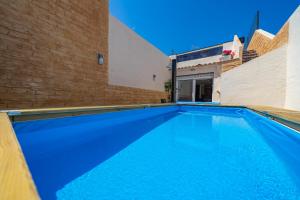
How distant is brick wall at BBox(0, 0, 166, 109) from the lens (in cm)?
273

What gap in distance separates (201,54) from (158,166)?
14015 mm

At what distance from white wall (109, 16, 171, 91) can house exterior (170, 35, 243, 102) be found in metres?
1.57

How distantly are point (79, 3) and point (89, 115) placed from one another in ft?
11.0

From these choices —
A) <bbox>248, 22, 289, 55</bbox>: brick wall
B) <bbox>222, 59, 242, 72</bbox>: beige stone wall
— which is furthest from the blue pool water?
<bbox>222, 59, 242, 72</bbox>: beige stone wall

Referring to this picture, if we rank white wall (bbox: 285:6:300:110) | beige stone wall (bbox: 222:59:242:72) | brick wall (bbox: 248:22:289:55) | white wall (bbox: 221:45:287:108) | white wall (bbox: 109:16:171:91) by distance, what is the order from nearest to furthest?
white wall (bbox: 285:6:300:110) < brick wall (bbox: 248:22:289:55) < white wall (bbox: 221:45:287:108) < white wall (bbox: 109:16:171:91) < beige stone wall (bbox: 222:59:242:72)

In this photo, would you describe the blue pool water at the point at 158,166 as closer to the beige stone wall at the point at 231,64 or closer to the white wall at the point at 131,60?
the white wall at the point at 131,60

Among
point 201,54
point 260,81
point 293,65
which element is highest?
point 201,54

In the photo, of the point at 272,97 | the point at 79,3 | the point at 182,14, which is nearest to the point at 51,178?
the point at 79,3

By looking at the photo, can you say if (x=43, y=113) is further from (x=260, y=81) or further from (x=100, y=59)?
(x=260, y=81)

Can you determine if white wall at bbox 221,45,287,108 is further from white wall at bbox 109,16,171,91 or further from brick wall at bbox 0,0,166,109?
brick wall at bbox 0,0,166,109

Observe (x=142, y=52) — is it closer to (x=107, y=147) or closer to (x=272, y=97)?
(x=272, y=97)

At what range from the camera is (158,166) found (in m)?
1.31

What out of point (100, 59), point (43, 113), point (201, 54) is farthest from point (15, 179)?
point (201, 54)

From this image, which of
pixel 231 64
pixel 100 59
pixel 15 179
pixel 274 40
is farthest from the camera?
pixel 231 64
